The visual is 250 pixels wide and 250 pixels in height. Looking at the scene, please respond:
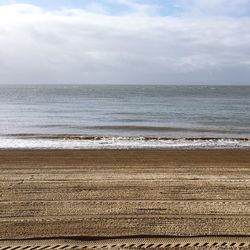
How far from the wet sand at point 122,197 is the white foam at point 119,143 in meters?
3.91

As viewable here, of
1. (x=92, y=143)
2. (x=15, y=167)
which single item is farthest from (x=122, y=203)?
(x=92, y=143)

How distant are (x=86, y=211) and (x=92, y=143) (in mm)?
11064

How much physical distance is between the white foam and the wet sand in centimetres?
391

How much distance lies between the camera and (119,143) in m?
18.2

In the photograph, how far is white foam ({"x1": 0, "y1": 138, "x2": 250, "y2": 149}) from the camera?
16.9m

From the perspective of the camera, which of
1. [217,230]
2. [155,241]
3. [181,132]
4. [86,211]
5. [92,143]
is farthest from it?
[181,132]

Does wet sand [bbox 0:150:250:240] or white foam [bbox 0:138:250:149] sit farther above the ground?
wet sand [bbox 0:150:250:240]

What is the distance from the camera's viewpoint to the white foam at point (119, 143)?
55.5 feet

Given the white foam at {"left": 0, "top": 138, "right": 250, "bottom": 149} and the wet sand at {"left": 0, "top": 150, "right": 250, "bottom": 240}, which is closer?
the wet sand at {"left": 0, "top": 150, "right": 250, "bottom": 240}

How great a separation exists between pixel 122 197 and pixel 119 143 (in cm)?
1022

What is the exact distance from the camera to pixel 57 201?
7672 millimetres

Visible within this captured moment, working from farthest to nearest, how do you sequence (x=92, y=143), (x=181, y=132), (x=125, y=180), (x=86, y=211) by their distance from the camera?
(x=181, y=132), (x=92, y=143), (x=125, y=180), (x=86, y=211)

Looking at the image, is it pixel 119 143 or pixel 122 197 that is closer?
pixel 122 197

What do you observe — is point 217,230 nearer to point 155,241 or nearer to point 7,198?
point 155,241
